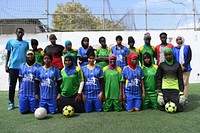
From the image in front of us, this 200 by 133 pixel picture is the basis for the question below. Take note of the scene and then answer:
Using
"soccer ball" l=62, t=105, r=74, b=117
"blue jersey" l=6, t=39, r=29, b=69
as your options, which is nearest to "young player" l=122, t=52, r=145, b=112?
"soccer ball" l=62, t=105, r=74, b=117

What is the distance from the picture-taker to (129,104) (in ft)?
18.3

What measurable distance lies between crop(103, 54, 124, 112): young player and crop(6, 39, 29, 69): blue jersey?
2080mm

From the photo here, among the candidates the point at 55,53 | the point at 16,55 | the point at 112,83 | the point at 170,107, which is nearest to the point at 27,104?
the point at 16,55

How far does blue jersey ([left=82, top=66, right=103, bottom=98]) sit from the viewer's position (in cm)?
558

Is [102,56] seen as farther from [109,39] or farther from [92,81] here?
[109,39]

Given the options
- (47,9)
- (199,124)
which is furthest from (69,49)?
(47,9)

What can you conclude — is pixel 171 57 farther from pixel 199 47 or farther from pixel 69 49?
pixel 199 47

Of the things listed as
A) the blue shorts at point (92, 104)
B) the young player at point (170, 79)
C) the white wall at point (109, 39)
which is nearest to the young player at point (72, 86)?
the blue shorts at point (92, 104)

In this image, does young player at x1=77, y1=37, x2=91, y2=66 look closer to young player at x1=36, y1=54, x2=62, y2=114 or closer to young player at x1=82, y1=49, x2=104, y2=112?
young player at x1=82, y1=49, x2=104, y2=112

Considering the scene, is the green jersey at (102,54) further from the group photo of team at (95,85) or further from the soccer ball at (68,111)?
the soccer ball at (68,111)

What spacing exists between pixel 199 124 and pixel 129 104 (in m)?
1.71

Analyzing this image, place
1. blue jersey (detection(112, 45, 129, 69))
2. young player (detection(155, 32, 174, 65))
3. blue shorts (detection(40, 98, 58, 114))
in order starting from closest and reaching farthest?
blue shorts (detection(40, 98, 58, 114)) → young player (detection(155, 32, 174, 65)) → blue jersey (detection(112, 45, 129, 69))

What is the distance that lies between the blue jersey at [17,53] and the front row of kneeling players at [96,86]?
0.37 m

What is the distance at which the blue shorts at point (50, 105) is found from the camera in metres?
5.43
